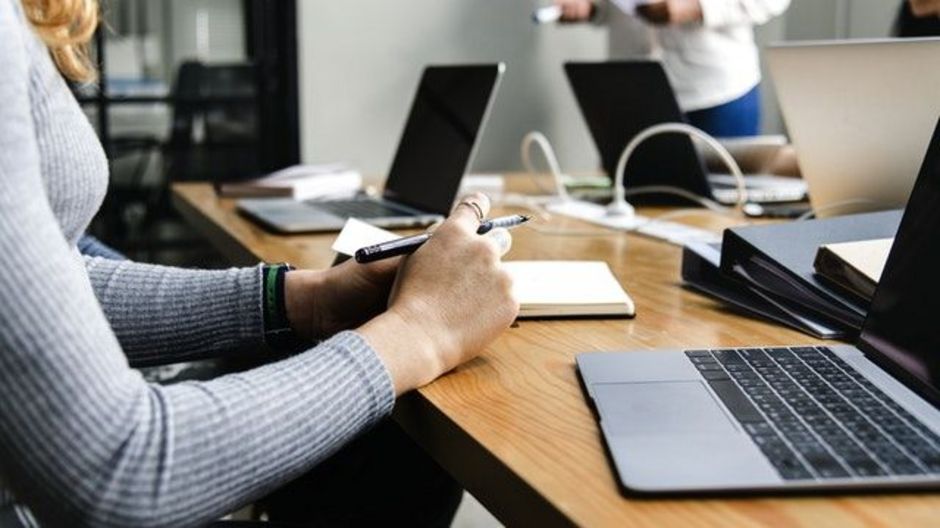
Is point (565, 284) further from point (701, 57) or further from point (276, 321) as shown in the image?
point (701, 57)

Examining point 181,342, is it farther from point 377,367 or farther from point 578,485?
point 578,485

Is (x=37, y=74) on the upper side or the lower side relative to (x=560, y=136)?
upper

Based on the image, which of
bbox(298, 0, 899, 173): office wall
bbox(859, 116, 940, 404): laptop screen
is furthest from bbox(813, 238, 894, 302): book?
bbox(298, 0, 899, 173): office wall

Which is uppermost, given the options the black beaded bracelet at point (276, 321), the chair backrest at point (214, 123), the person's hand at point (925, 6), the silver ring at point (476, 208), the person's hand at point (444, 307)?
the person's hand at point (925, 6)

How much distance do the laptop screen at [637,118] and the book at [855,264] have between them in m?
0.79

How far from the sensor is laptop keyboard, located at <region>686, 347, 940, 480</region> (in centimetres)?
62

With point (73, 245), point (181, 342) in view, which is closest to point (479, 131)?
point (181, 342)

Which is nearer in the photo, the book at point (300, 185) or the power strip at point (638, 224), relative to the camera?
the power strip at point (638, 224)

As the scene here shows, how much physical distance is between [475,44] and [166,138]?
1096mm

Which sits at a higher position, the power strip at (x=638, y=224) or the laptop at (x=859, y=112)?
the laptop at (x=859, y=112)

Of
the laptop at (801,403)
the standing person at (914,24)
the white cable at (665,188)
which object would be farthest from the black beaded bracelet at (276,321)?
the standing person at (914,24)

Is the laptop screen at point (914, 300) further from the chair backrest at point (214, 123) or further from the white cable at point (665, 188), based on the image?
the chair backrest at point (214, 123)

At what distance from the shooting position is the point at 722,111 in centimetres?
265

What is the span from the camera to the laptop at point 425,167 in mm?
1654
